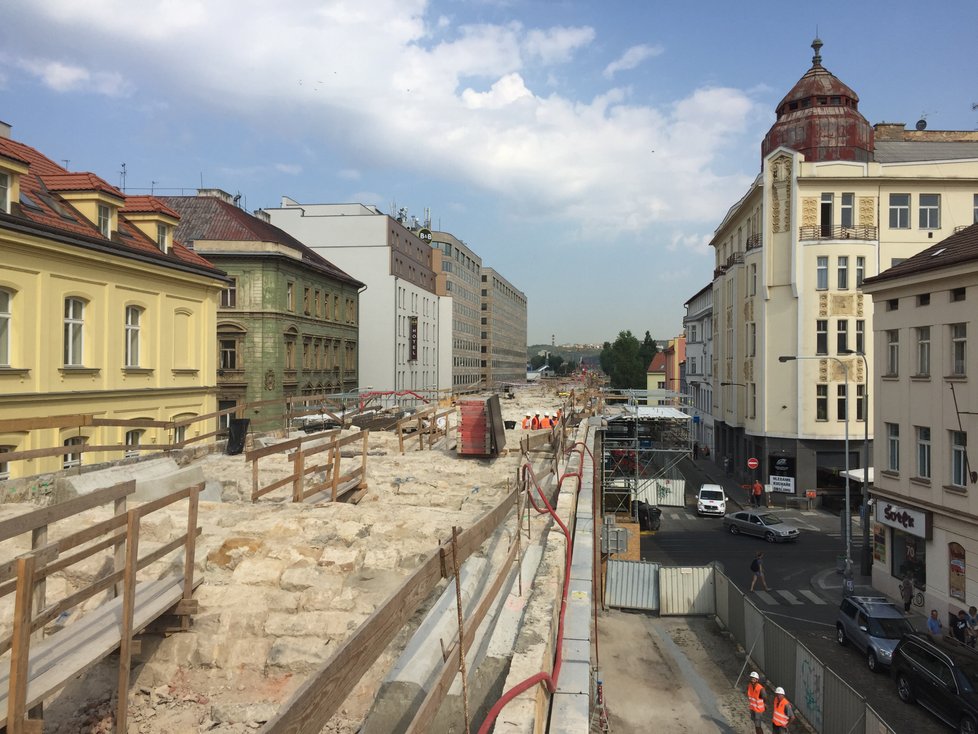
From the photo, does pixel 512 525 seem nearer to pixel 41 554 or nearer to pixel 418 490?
pixel 418 490

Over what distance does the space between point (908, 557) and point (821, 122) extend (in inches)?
1174

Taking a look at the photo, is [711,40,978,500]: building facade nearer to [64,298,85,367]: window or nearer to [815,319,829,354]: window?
[815,319,829,354]: window

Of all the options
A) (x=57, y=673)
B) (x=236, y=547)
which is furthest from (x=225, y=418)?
(x=57, y=673)

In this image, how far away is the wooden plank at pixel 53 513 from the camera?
4.26m

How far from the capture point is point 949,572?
811 inches

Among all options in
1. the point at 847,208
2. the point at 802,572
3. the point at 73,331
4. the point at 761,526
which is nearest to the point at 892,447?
the point at 802,572

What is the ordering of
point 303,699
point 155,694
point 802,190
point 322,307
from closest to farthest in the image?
point 303,699 < point 155,694 < point 802,190 < point 322,307

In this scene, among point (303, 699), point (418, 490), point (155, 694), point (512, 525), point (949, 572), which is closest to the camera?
point (303, 699)

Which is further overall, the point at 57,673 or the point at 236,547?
the point at 236,547

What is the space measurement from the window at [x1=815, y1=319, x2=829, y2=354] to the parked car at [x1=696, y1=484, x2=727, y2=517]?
9.88m

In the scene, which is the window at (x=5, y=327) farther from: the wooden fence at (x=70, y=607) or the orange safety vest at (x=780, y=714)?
the orange safety vest at (x=780, y=714)

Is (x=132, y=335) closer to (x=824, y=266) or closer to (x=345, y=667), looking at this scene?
(x=345, y=667)

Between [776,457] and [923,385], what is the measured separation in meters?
18.4

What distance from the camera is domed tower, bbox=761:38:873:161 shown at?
41656 mm
